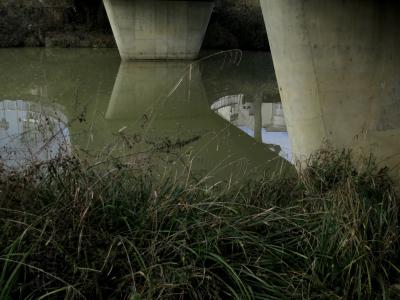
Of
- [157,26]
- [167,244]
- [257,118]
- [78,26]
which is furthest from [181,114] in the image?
[78,26]

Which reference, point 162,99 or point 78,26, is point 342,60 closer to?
point 162,99

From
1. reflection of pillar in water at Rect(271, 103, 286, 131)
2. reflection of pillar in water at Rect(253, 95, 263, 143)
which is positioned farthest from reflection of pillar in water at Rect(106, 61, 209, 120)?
reflection of pillar in water at Rect(271, 103, 286, 131)

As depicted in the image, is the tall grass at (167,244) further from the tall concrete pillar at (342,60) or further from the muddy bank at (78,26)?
the muddy bank at (78,26)

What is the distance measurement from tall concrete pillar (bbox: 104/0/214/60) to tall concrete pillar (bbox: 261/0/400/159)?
14.9 m

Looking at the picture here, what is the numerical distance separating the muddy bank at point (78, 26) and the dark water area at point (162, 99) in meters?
1.54

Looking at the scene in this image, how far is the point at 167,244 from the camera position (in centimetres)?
299

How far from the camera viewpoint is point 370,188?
4.25m

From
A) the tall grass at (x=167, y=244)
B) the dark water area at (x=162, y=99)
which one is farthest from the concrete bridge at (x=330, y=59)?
the tall grass at (x=167, y=244)

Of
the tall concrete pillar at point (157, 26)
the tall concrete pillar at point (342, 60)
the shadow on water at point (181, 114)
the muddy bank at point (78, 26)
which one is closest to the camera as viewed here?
the shadow on water at point (181, 114)

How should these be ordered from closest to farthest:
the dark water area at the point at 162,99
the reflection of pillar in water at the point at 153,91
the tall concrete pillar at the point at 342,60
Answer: the tall concrete pillar at the point at 342,60 < the dark water area at the point at 162,99 < the reflection of pillar in water at the point at 153,91

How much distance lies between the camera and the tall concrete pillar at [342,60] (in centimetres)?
627

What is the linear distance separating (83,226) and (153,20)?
1902cm

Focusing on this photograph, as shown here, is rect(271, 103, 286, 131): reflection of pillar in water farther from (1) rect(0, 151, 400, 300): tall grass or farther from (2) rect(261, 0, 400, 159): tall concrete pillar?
(1) rect(0, 151, 400, 300): tall grass

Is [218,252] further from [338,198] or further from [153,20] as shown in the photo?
[153,20]
